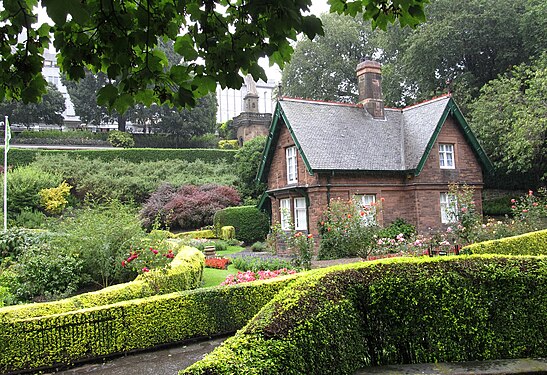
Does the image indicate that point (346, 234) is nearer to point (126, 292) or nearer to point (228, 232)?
point (126, 292)

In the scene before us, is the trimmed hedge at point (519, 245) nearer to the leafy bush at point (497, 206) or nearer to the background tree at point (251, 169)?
the leafy bush at point (497, 206)

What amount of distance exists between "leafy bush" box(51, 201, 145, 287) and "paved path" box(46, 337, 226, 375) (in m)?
3.51

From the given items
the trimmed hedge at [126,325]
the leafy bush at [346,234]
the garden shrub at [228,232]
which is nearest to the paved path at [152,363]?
the trimmed hedge at [126,325]

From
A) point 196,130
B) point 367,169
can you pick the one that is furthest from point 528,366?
point 196,130

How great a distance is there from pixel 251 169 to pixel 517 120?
17479 mm

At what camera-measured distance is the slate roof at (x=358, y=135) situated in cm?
1984

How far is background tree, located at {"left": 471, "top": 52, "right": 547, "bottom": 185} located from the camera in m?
21.8

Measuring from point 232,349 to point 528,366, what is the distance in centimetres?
345

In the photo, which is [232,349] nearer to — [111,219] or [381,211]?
[111,219]

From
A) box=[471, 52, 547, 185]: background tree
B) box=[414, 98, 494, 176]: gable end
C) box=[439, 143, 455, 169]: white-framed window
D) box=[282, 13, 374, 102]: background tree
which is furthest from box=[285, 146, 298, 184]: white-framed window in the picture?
box=[282, 13, 374, 102]: background tree

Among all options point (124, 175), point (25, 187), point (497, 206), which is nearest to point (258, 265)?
point (497, 206)

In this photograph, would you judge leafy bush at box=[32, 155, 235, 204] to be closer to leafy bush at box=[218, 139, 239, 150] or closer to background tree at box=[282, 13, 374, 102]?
leafy bush at box=[218, 139, 239, 150]

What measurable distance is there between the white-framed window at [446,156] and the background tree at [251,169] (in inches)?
538

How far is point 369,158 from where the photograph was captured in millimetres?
20641
